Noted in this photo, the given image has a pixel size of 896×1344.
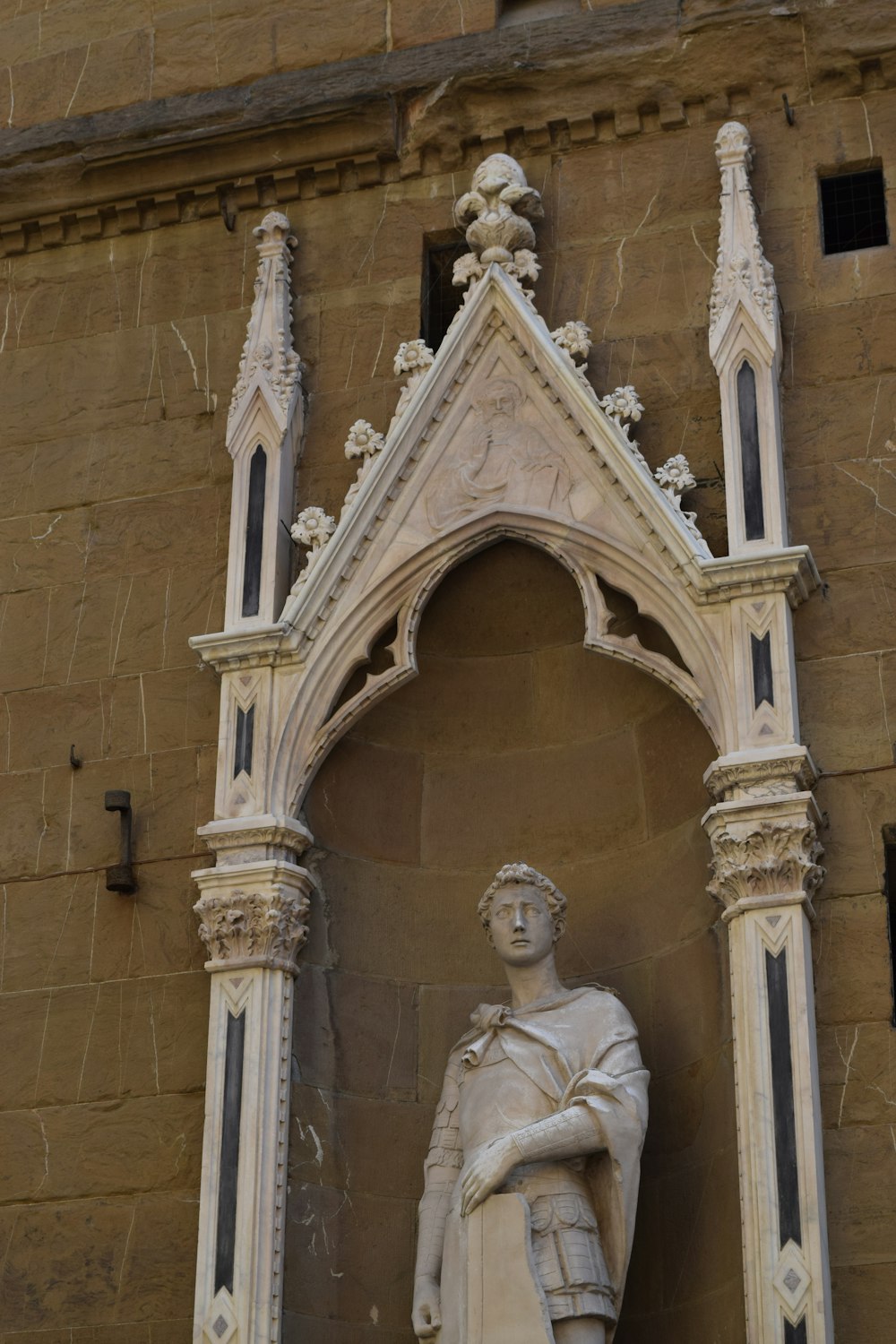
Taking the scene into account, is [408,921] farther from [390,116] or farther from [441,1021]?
[390,116]

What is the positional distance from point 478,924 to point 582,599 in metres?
1.33

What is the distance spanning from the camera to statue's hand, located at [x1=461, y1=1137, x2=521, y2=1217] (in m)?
8.65

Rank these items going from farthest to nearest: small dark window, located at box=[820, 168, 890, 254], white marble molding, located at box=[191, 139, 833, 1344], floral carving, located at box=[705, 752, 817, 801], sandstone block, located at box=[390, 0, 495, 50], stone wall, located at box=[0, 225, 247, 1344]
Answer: sandstone block, located at box=[390, 0, 495, 50]
small dark window, located at box=[820, 168, 890, 254]
stone wall, located at box=[0, 225, 247, 1344]
floral carving, located at box=[705, 752, 817, 801]
white marble molding, located at box=[191, 139, 833, 1344]

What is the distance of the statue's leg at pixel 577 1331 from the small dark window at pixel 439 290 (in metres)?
4.25

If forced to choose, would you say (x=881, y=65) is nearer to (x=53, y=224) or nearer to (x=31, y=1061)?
(x=53, y=224)

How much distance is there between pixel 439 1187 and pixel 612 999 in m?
0.90

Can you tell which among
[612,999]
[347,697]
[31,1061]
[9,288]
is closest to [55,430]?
[9,288]

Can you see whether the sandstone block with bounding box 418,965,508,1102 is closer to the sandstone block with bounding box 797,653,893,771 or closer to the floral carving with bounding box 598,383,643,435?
the sandstone block with bounding box 797,653,893,771

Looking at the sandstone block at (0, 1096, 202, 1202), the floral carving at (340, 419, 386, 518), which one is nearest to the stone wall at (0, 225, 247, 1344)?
the sandstone block at (0, 1096, 202, 1202)

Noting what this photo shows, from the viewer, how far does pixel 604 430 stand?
32.8ft

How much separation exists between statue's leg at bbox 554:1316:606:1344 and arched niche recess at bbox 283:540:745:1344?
57 cm

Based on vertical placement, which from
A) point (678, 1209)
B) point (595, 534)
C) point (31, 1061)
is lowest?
point (678, 1209)

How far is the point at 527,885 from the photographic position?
9.37m

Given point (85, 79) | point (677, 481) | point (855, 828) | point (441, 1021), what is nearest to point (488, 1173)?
point (441, 1021)
